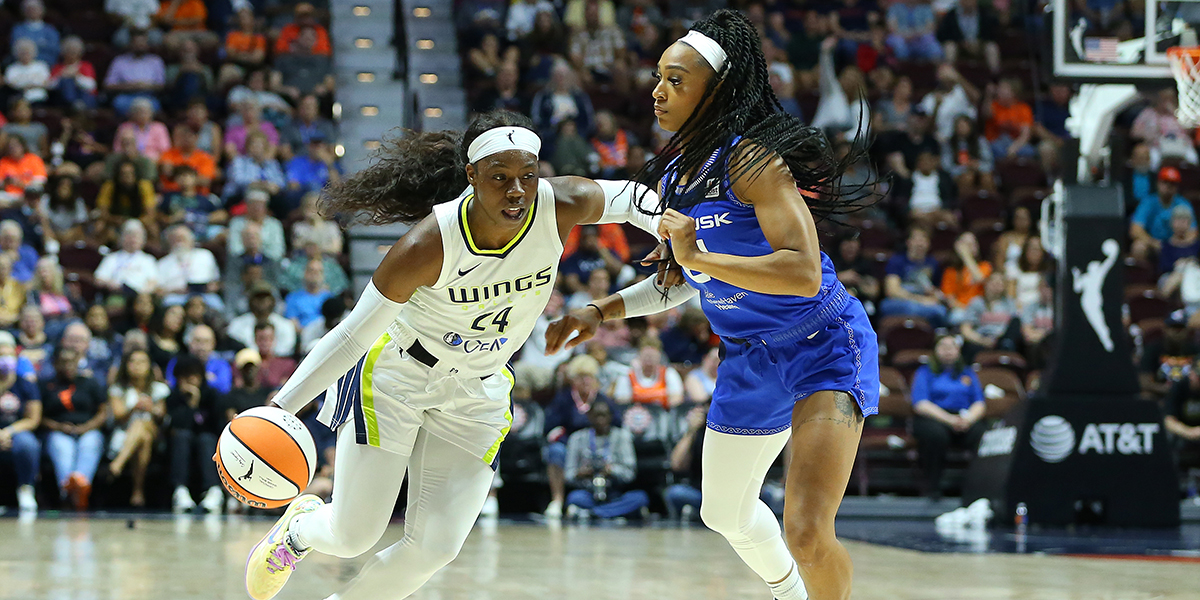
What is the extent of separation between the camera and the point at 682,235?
11.5ft

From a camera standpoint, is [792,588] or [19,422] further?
[19,422]

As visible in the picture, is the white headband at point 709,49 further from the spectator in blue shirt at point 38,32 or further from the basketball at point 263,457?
the spectator in blue shirt at point 38,32

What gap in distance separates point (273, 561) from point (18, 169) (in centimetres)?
915

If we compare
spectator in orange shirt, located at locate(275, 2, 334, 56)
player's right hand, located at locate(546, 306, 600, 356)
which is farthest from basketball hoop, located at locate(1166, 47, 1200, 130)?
spectator in orange shirt, located at locate(275, 2, 334, 56)

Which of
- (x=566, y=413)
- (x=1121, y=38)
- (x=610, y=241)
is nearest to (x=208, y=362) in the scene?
(x=566, y=413)

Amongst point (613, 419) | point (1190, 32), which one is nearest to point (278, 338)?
point (613, 419)

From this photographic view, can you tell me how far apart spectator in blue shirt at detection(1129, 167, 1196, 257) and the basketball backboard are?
171 inches

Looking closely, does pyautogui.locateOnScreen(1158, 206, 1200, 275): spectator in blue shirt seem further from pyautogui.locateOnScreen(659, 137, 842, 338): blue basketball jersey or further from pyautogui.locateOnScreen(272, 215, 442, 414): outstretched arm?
pyautogui.locateOnScreen(272, 215, 442, 414): outstretched arm

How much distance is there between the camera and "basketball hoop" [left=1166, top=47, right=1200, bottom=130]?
311 inches

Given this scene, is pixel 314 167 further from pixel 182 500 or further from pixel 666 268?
pixel 666 268

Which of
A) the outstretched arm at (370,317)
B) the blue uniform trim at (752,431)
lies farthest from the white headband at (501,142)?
the blue uniform trim at (752,431)

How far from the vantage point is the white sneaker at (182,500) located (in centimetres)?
994

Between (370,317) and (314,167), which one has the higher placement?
(314,167)

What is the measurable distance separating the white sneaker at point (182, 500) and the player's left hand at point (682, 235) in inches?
294
